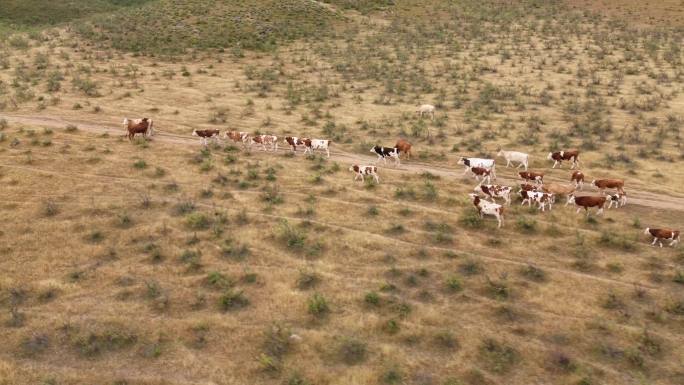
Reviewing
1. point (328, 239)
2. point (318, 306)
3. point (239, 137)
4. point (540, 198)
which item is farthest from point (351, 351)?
point (239, 137)

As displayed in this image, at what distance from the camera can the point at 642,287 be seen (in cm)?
1205

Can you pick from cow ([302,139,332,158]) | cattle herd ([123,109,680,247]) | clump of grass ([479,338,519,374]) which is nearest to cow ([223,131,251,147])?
cattle herd ([123,109,680,247])

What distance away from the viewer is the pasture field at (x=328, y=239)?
998cm

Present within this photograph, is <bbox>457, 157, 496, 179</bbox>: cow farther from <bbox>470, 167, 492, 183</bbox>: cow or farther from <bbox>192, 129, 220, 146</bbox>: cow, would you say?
<bbox>192, 129, 220, 146</bbox>: cow

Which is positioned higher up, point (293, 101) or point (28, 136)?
point (293, 101)

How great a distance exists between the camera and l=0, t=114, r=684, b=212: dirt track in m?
16.8

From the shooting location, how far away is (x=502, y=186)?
1714cm

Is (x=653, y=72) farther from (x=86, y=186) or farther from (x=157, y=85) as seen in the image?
(x=86, y=186)

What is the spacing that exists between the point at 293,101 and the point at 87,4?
208ft

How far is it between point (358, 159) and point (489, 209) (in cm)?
704

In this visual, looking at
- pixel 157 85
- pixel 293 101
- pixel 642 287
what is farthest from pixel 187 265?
pixel 157 85

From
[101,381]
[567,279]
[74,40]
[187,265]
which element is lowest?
[101,381]

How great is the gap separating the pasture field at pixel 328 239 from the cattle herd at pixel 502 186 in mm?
418

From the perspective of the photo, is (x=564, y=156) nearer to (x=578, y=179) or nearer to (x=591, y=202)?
(x=578, y=179)
